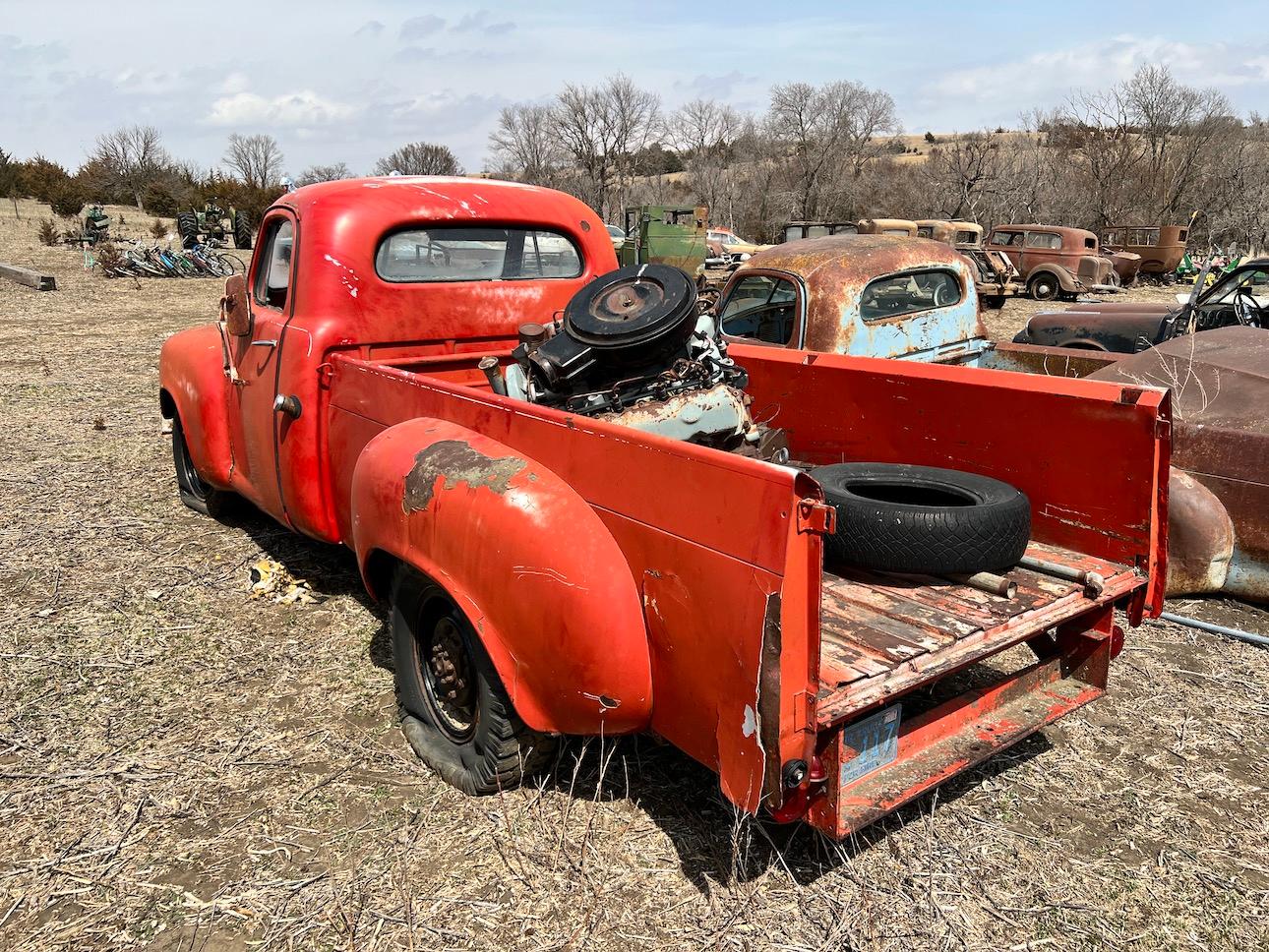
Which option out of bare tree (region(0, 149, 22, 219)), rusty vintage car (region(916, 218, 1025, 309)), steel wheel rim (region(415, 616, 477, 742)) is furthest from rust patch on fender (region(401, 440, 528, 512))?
bare tree (region(0, 149, 22, 219))

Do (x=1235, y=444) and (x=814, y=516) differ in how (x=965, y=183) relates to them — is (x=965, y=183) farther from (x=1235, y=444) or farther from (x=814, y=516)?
(x=814, y=516)

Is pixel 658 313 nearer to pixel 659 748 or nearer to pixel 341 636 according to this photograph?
pixel 659 748

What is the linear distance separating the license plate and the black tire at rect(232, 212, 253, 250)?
30.0 m

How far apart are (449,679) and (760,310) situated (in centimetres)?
458

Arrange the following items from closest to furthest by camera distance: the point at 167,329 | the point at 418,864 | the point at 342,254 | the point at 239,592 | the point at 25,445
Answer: the point at 418,864 < the point at 342,254 < the point at 239,592 < the point at 25,445 < the point at 167,329

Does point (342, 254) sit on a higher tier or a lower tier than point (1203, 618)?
higher

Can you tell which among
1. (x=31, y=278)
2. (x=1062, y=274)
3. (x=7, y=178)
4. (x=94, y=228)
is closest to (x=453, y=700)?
(x=31, y=278)

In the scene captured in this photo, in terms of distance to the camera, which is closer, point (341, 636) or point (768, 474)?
point (768, 474)

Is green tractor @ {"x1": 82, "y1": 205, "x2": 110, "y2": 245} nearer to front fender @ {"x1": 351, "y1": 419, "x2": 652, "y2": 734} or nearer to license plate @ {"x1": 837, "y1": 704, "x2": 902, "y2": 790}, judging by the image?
front fender @ {"x1": 351, "y1": 419, "x2": 652, "y2": 734}

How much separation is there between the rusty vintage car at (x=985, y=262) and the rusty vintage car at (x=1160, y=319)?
203 cm

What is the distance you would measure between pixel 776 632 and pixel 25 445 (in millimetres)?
6953

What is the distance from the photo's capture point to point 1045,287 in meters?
19.6

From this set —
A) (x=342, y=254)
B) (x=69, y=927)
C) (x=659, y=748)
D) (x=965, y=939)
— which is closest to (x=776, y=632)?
(x=965, y=939)

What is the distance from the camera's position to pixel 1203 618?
4.15 meters
